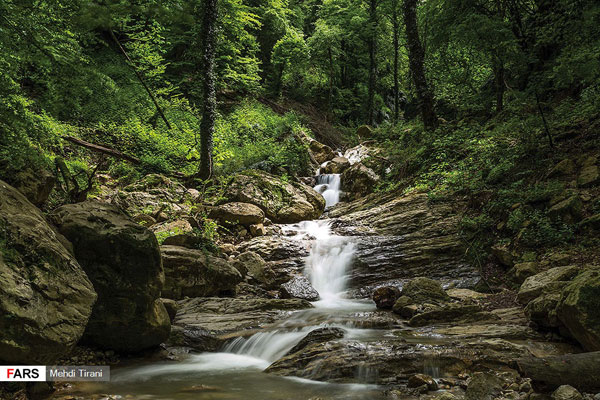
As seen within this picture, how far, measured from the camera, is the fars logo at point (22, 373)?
3104 mm

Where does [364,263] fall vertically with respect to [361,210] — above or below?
below

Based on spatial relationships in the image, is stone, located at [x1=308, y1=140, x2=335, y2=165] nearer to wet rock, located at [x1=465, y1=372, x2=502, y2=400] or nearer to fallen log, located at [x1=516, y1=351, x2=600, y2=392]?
wet rock, located at [x1=465, y1=372, x2=502, y2=400]

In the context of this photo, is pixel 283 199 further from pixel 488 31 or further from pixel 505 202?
pixel 488 31

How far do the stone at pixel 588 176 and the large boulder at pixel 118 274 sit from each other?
8474 millimetres

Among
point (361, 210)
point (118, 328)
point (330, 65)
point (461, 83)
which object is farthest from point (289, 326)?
point (330, 65)

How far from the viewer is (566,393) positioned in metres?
2.92

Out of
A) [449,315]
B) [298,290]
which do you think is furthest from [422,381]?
[298,290]

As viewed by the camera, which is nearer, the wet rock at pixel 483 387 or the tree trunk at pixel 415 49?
the wet rock at pixel 483 387

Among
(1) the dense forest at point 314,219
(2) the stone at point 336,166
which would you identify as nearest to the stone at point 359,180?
(1) the dense forest at point 314,219

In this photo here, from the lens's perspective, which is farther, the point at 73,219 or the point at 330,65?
the point at 330,65

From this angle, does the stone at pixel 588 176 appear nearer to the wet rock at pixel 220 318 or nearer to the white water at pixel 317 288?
the white water at pixel 317 288

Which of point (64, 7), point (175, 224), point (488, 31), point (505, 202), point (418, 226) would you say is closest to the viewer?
point (64, 7)

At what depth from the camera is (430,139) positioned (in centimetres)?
1309

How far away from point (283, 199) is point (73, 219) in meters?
8.72
